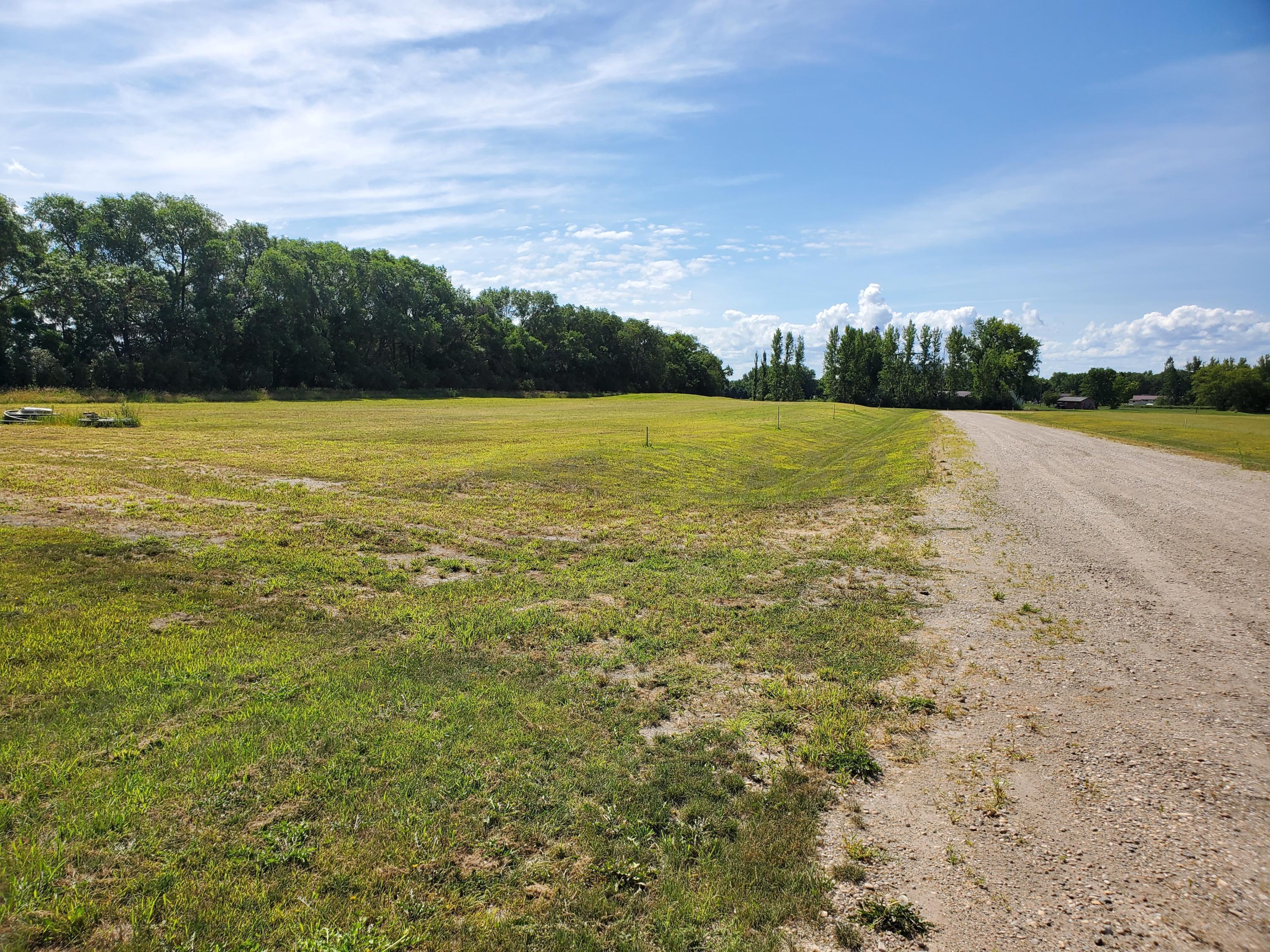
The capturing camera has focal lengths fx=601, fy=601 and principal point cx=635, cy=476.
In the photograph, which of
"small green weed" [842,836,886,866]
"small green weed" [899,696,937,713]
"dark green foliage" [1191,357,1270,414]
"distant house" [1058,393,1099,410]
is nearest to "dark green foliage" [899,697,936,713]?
"small green weed" [899,696,937,713]

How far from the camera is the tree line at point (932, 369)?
351ft

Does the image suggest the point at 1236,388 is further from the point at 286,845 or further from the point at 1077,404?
the point at 286,845

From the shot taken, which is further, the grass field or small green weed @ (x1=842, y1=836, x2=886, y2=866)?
the grass field

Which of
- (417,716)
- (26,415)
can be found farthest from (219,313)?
(417,716)

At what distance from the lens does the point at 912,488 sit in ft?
62.9

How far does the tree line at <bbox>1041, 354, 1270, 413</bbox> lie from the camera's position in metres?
79.6

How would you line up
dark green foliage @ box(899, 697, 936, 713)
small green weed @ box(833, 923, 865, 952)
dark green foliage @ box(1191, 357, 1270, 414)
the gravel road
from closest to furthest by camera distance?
small green weed @ box(833, 923, 865, 952), the gravel road, dark green foliage @ box(899, 697, 936, 713), dark green foliage @ box(1191, 357, 1270, 414)

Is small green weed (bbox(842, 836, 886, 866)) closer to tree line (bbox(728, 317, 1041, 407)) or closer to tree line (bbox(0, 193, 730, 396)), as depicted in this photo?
tree line (bbox(0, 193, 730, 396))

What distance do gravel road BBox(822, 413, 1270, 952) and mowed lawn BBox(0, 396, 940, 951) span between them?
2.14ft

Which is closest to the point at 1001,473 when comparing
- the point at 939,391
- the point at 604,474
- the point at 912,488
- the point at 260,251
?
the point at 912,488

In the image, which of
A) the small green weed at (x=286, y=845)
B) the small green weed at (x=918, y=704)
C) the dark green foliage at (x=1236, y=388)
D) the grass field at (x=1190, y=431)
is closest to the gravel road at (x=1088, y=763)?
the small green weed at (x=918, y=704)

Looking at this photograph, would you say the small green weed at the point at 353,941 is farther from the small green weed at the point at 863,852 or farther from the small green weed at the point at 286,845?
the small green weed at the point at 863,852

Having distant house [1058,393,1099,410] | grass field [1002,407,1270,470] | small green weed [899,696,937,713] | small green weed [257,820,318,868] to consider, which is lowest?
small green weed [257,820,318,868]

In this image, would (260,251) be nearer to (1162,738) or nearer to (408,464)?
(408,464)
